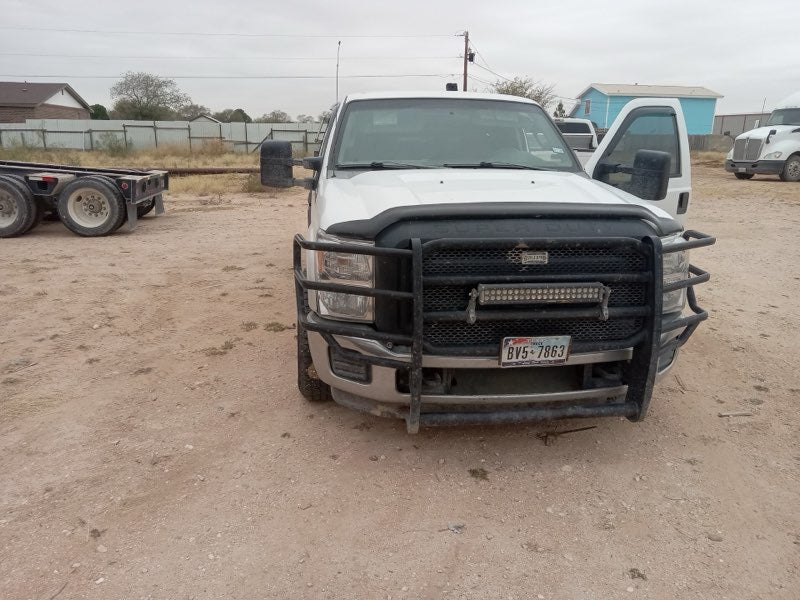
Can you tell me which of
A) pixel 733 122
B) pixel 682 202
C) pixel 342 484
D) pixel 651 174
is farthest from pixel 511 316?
pixel 733 122

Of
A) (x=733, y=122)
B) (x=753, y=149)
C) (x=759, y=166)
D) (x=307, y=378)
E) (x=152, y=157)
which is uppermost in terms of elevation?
(x=733, y=122)

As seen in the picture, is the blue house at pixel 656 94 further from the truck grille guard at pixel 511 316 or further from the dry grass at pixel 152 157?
the truck grille guard at pixel 511 316

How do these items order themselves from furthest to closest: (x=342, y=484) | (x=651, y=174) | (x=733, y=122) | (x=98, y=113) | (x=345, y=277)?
(x=98, y=113), (x=733, y=122), (x=651, y=174), (x=342, y=484), (x=345, y=277)

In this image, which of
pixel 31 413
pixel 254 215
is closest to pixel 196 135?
pixel 254 215

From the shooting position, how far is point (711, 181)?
2025cm

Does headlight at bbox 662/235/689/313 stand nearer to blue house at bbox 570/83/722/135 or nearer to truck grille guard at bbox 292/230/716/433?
truck grille guard at bbox 292/230/716/433

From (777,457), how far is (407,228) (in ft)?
8.03

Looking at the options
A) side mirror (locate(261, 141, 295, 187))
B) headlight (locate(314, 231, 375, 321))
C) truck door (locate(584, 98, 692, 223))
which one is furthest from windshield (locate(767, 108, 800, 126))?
headlight (locate(314, 231, 375, 321))

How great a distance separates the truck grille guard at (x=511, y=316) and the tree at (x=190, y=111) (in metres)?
65.3

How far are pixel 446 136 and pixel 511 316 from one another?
6.61 feet

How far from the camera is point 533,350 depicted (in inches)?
110

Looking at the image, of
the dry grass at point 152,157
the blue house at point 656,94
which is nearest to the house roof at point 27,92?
the dry grass at point 152,157

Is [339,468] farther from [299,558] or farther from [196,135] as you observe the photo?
[196,135]

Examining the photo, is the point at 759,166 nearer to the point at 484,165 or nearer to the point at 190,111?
the point at 484,165
